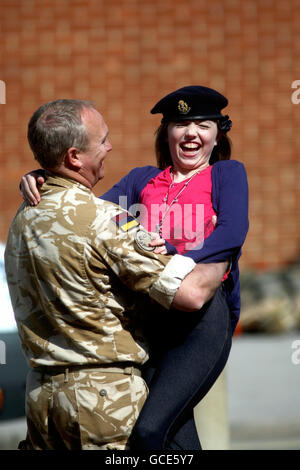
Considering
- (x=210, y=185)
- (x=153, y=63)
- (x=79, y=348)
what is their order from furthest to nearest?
(x=153, y=63), (x=210, y=185), (x=79, y=348)

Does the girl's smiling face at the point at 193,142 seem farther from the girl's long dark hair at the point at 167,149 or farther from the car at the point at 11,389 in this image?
the car at the point at 11,389

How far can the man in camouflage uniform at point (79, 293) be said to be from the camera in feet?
→ 8.65

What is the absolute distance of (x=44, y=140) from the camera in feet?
8.93

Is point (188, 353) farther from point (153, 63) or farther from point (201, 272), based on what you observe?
point (153, 63)

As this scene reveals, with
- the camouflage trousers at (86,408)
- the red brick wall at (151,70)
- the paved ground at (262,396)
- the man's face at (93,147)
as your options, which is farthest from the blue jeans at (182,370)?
the red brick wall at (151,70)

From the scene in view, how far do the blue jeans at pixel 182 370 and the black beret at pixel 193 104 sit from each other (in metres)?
0.74

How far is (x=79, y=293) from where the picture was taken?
265 centimetres

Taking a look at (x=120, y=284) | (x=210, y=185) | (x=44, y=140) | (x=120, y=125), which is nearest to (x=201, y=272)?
(x=120, y=284)

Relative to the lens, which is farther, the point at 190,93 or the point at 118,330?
the point at 190,93

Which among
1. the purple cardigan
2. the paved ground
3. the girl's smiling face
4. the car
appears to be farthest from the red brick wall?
the purple cardigan

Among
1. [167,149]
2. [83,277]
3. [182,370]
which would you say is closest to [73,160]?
[83,277]

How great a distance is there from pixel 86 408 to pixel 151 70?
930cm

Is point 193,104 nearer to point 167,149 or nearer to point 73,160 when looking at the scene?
point 167,149
